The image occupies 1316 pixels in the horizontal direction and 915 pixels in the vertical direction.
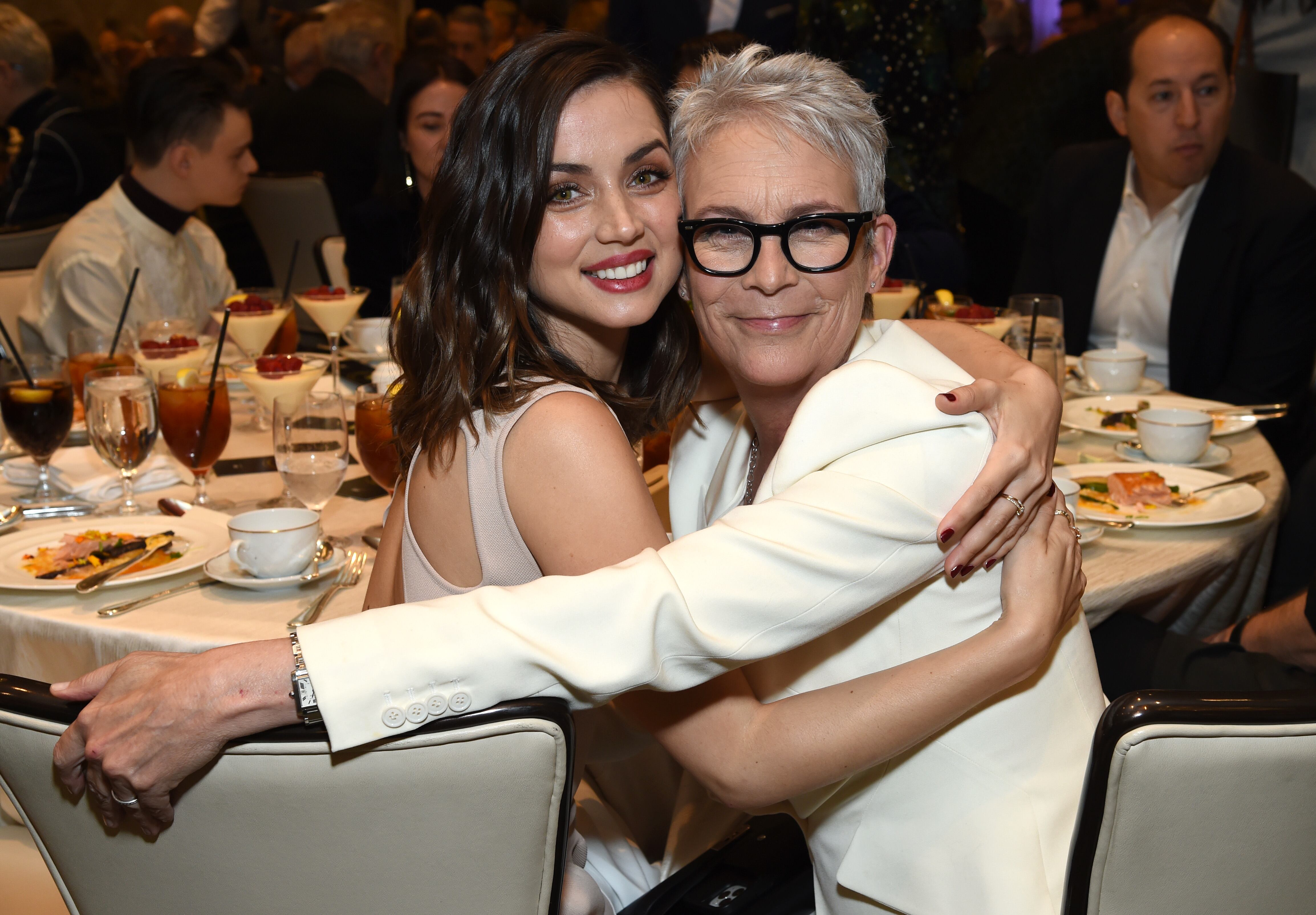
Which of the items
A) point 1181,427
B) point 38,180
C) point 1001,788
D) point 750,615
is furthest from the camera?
point 38,180

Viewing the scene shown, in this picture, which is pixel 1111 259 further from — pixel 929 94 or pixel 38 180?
pixel 38 180

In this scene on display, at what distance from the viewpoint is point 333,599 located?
163 centimetres

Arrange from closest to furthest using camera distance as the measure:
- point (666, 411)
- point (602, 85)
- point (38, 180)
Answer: point (602, 85), point (666, 411), point (38, 180)

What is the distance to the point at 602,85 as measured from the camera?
1.48 metres

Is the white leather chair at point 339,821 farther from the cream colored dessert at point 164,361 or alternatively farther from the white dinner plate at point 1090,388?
the white dinner plate at point 1090,388

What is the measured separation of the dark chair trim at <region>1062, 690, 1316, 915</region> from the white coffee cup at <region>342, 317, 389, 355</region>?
2.55 metres

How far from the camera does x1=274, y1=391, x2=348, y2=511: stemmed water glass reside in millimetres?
1854

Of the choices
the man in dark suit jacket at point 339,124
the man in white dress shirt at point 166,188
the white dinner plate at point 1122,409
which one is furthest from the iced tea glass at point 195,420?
the man in dark suit jacket at point 339,124

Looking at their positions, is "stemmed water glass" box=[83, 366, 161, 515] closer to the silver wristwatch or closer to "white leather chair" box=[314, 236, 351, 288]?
the silver wristwatch

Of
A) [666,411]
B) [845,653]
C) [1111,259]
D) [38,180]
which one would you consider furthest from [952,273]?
[38,180]

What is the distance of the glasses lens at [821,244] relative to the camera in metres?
1.45

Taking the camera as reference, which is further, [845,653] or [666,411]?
[666,411]

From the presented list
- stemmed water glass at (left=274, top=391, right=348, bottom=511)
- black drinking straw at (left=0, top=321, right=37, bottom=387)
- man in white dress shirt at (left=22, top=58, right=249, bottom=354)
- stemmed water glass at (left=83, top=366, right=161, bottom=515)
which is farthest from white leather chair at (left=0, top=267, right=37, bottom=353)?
stemmed water glass at (left=274, top=391, right=348, bottom=511)

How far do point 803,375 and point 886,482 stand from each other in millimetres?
434
